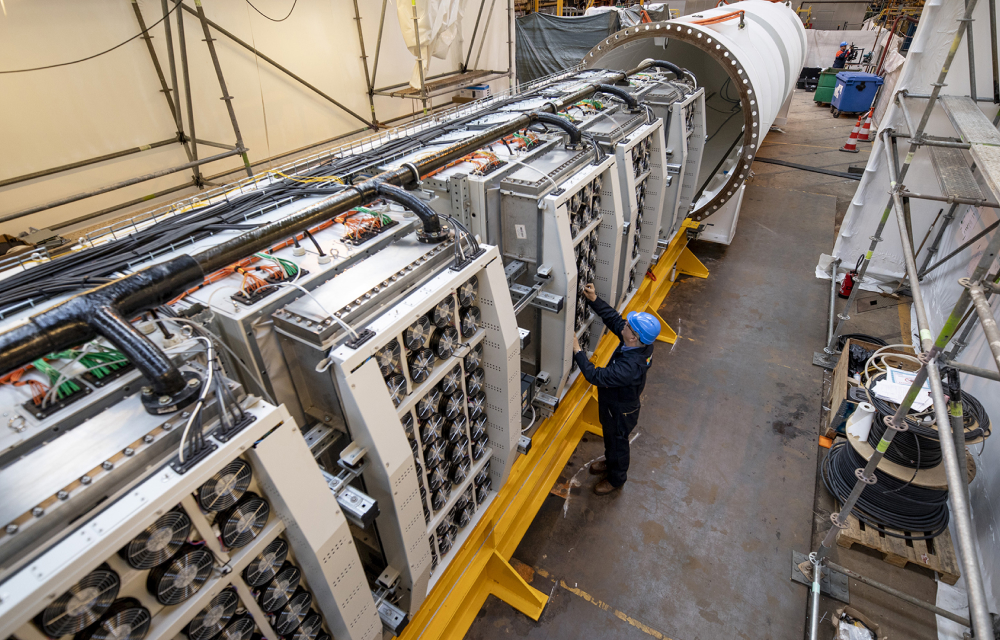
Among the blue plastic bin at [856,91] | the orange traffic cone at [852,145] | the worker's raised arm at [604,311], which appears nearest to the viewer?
the worker's raised arm at [604,311]

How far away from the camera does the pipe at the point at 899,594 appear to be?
2846 mm

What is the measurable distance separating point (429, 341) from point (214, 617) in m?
1.25

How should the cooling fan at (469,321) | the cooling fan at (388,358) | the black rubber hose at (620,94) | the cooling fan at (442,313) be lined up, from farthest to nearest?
the black rubber hose at (620,94)
the cooling fan at (469,321)
the cooling fan at (442,313)
the cooling fan at (388,358)

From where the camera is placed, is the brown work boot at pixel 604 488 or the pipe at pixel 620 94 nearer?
the brown work boot at pixel 604 488

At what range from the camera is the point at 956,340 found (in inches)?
129

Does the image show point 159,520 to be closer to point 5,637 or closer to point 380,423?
point 5,637

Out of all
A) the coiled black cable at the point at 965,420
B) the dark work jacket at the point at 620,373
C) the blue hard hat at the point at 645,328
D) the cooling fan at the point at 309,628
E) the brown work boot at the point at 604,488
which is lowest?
the brown work boot at the point at 604,488

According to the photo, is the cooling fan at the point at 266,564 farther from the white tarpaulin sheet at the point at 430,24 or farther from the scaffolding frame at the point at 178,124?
the white tarpaulin sheet at the point at 430,24

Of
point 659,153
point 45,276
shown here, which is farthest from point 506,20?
point 45,276

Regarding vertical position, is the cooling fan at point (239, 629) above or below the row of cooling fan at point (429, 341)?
below

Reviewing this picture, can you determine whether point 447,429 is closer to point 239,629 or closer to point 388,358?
point 388,358

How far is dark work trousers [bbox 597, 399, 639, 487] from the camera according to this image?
3658 millimetres

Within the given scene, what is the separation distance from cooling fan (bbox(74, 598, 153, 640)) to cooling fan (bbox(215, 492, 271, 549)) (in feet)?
0.83

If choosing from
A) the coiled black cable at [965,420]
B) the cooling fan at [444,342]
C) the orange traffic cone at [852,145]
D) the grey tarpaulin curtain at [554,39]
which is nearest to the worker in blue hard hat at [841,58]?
the orange traffic cone at [852,145]
